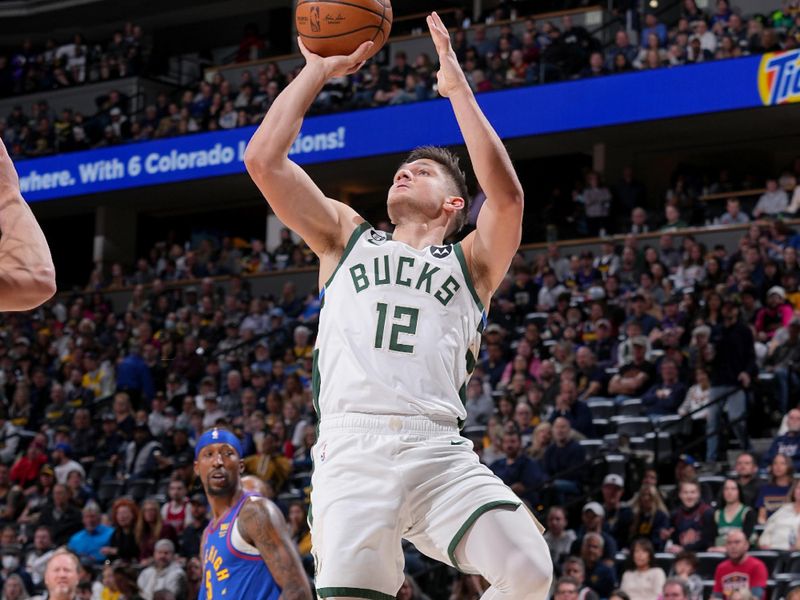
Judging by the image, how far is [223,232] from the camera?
28375 millimetres

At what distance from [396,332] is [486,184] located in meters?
0.62

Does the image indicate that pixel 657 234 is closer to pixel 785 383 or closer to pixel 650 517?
pixel 785 383

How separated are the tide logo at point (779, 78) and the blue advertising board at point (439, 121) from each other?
0.5 inches

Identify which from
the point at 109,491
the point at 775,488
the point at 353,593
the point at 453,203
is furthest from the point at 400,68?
the point at 353,593

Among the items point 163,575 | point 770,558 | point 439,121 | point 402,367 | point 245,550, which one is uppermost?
point 439,121

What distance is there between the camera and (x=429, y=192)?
5.08m

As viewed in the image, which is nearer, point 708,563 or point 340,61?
point 340,61

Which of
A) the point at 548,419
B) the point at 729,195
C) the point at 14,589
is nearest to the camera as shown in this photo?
the point at 14,589

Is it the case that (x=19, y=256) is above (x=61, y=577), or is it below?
above

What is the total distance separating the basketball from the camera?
5.16 m

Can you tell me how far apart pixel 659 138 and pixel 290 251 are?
6155 mm

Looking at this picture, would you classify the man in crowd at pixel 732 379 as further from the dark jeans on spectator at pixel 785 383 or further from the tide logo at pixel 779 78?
the tide logo at pixel 779 78

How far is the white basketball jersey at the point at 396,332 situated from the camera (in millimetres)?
4688

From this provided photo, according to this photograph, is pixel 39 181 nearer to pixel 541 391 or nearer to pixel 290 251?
pixel 290 251
